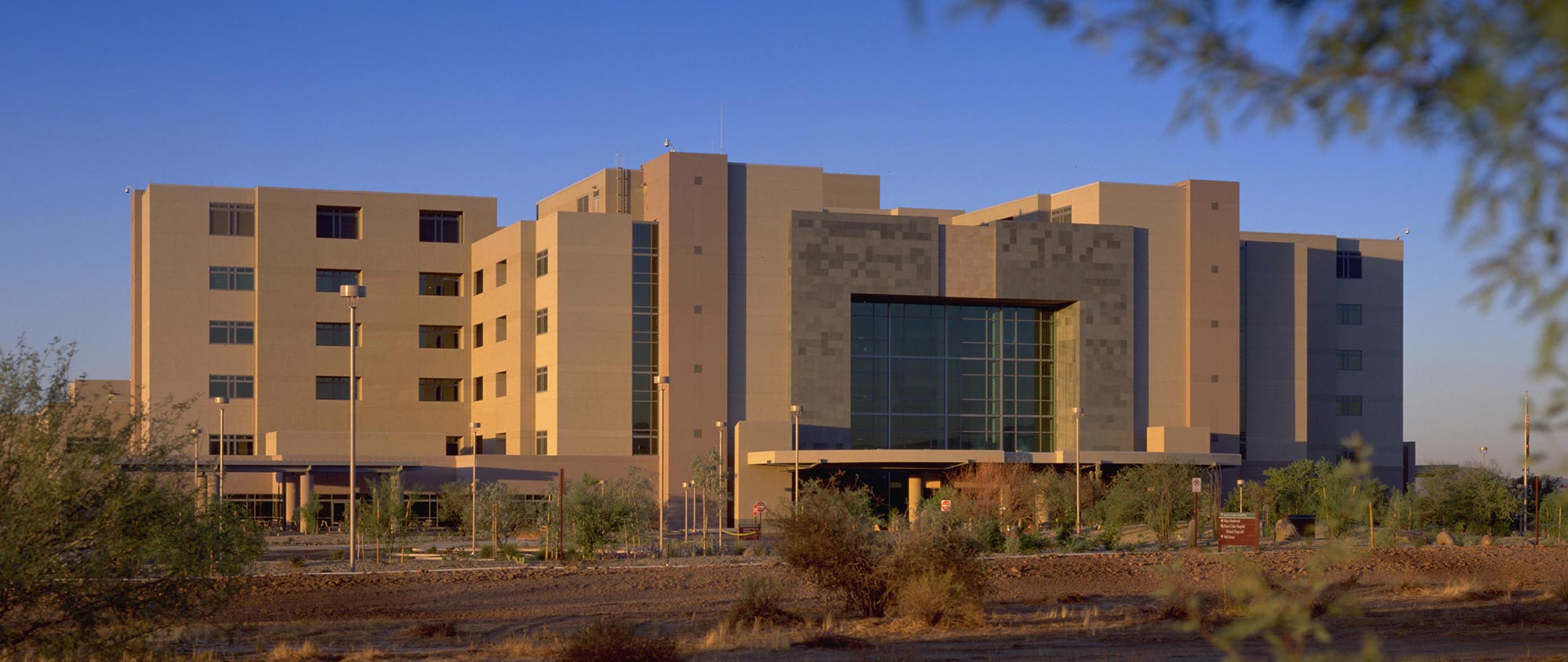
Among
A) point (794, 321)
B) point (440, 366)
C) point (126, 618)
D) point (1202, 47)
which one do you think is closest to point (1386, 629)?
point (126, 618)

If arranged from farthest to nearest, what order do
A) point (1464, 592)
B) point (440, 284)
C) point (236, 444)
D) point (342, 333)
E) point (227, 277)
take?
point (440, 284) < point (342, 333) < point (227, 277) < point (236, 444) < point (1464, 592)

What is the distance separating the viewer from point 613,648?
2058 cm

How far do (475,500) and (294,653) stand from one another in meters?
36.5

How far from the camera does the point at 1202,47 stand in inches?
176

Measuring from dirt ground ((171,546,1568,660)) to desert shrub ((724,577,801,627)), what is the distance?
52 centimetres

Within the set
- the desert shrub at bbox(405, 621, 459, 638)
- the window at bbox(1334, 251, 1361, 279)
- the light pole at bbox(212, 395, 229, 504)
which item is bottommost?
the desert shrub at bbox(405, 621, 459, 638)

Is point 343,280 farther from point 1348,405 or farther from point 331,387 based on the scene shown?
point 1348,405

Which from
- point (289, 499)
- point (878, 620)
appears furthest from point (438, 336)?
point (878, 620)

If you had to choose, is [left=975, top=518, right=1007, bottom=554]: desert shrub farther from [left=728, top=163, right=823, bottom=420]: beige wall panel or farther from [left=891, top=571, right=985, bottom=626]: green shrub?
[left=728, top=163, right=823, bottom=420]: beige wall panel

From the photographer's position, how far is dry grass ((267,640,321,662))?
21641 millimetres

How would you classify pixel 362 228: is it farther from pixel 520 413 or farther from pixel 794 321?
pixel 794 321

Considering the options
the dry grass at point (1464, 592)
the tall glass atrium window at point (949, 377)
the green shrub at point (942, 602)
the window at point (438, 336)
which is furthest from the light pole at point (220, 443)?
the tall glass atrium window at point (949, 377)

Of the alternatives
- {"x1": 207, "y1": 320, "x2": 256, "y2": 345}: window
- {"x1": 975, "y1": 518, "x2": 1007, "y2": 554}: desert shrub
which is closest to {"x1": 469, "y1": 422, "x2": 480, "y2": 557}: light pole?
{"x1": 207, "y1": 320, "x2": 256, "y2": 345}: window

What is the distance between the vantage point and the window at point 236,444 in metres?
79.1
